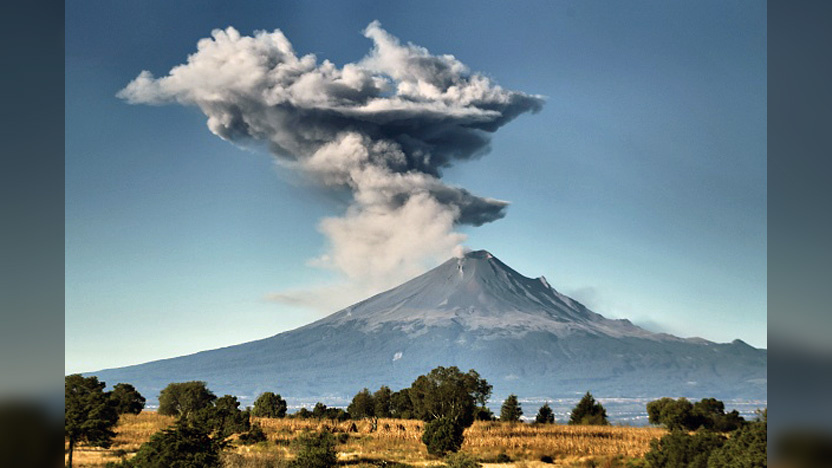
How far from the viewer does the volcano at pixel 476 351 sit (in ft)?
552

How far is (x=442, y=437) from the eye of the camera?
744 inches

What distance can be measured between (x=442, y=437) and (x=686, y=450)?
6.22 metres

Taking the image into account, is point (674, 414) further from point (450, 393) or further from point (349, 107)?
point (349, 107)

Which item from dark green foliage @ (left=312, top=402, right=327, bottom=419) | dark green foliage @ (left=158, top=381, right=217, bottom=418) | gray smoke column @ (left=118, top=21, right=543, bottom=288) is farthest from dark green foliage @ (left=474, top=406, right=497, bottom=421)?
gray smoke column @ (left=118, top=21, right=543, bottom=288)

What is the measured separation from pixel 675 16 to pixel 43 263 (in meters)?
43.4

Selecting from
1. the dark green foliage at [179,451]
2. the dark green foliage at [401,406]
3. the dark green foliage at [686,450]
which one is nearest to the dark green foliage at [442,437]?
the dark green foliage at [686,450]

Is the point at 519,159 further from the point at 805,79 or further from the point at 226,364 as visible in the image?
the point at 226,364

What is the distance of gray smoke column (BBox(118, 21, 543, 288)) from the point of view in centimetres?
5603

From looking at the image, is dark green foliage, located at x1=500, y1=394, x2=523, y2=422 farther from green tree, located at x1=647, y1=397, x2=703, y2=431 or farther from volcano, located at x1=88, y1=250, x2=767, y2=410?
volcano, located at x1=88, y1=250, x2=767, y2=410

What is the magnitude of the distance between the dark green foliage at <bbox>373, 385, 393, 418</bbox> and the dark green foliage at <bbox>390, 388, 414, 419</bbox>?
123mm

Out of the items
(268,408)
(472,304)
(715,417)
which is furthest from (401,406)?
(472,304)

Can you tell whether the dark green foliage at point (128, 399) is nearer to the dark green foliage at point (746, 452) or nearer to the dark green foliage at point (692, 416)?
the dark green foliage at point (692, 416)

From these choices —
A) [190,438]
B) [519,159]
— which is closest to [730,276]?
[519,159]

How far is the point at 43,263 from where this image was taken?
266 centimetres
